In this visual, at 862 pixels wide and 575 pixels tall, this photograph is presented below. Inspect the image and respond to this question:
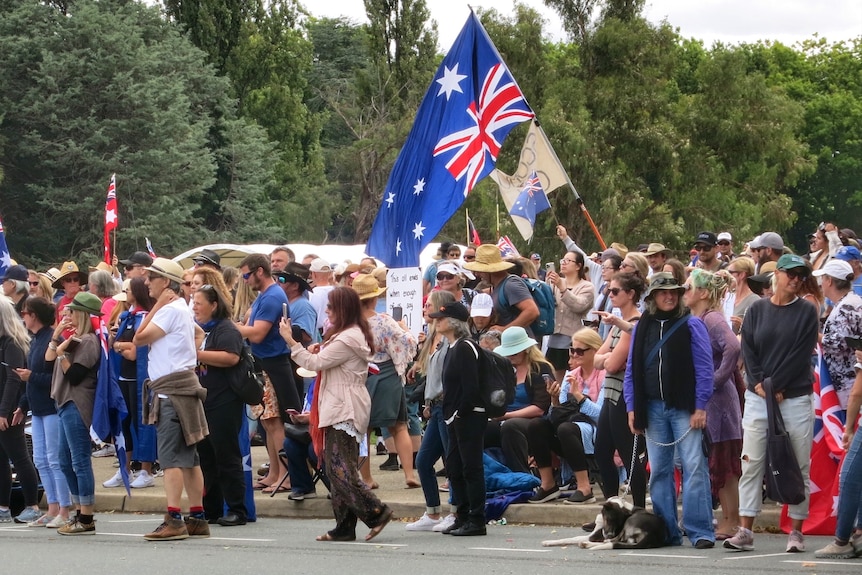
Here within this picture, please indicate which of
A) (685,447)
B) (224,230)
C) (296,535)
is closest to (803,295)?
(685,447)

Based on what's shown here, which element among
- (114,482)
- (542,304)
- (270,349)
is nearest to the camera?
(270,349)

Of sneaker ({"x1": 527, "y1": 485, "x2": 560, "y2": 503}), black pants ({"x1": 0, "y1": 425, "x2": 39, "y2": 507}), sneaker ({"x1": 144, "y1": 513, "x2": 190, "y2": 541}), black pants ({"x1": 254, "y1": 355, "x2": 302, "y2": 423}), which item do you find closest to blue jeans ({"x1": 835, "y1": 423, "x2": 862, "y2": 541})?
sneaker ({"x1": 527, "y1": 485, "x2": 560, "y2": 503})

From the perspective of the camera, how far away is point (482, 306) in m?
12.3

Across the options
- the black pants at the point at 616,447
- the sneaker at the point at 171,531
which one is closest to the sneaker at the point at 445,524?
the black pants at the point at 616,447

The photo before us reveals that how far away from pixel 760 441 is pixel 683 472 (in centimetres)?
55

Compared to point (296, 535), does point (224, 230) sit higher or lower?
higher

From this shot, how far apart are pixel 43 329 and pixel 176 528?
2.24 m

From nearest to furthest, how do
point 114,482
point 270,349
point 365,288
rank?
point 365,288 < point 270,349 < point 114,482

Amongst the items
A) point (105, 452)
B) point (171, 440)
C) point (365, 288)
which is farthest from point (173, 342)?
point (105, 452)

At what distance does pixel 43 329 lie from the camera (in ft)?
37.9

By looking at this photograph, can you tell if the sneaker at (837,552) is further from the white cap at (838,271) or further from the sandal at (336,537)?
the sandal at (336,537)

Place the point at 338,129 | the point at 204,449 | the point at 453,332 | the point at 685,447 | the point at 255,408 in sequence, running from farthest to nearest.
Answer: the point at 338,129 → the point at 255,408 → the point at 204,449 → the point at 453,332 → the point at 685,447

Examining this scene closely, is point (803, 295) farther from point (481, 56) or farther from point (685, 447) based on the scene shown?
point (481, 56)

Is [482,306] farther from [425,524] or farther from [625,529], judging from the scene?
[625,529]
